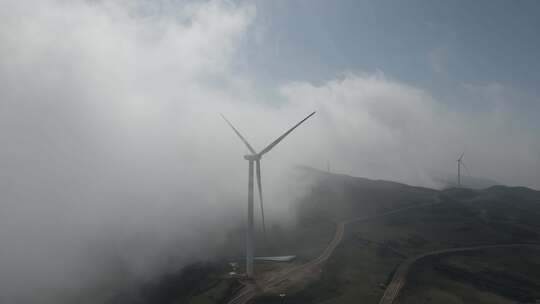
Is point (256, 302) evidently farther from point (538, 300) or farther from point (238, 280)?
point (538, 300)

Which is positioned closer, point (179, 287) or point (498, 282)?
point (179, 287)

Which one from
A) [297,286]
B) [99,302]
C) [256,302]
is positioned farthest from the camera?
[99,302]

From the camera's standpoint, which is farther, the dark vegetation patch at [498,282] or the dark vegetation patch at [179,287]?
the dark vegetation patch at [179,287]

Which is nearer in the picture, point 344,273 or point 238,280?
point 238,280

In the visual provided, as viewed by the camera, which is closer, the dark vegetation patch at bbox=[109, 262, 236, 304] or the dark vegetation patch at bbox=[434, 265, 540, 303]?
the dark vegetation patch at bbox=[434, 265, 540, 303]

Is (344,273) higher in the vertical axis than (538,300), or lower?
higher

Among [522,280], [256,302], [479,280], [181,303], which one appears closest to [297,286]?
[256,302]

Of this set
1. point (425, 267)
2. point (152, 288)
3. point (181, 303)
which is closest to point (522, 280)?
point (425, 267)

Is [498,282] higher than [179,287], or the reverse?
[179,287]

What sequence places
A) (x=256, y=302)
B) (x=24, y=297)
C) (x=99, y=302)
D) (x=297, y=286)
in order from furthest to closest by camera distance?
(x=24, y=297) → (x=99, y=302) → (x=297, y=286) → (x=256, y=302)
